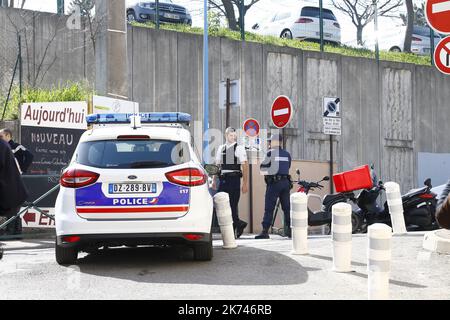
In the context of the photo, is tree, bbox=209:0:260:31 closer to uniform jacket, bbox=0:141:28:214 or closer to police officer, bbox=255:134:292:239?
police officer, bbox=255:134:292:239

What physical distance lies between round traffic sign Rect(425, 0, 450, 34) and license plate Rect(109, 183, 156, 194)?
342cm

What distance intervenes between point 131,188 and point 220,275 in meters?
1.31

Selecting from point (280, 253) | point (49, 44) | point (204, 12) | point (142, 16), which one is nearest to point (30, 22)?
point (49, 44)

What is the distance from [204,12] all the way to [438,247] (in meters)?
14.9

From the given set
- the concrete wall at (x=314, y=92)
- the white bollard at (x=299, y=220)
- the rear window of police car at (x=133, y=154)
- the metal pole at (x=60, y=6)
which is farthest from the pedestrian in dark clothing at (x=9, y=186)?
the metal pole at (x=60, y=6)

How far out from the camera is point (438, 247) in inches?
391

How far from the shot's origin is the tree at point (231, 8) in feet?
84.8

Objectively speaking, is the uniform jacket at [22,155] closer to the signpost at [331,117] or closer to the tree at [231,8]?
the signpost at [331,117]

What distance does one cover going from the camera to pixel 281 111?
1739 cm

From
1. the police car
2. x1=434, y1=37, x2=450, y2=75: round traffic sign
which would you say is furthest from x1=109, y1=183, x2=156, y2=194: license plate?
x1=434, y1=37, x2=450, y2=75: round traffic sign

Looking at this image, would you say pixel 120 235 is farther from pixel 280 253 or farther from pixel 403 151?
pixel 403 151

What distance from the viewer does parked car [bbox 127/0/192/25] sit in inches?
953

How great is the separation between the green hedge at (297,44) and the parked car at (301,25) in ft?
1.38

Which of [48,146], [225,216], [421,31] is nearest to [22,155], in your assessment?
[48,146]
